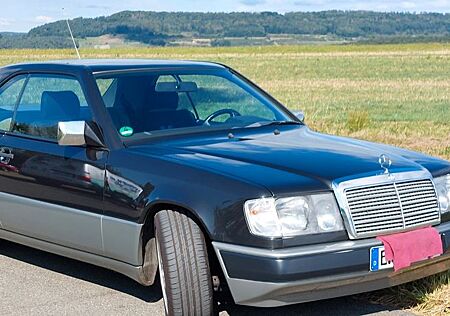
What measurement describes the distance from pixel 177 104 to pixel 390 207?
1822 mm

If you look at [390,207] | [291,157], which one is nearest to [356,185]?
[390,207]

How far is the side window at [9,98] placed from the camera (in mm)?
6078

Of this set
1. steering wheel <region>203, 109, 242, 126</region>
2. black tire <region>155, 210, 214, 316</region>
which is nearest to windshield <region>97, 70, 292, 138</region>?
steering wheel <region>203, 109, 242, 126</region>

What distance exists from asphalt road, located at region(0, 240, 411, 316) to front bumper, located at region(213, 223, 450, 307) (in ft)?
2.12

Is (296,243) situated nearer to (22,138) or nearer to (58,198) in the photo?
(58,198)

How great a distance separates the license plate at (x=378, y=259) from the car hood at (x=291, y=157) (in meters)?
0.39

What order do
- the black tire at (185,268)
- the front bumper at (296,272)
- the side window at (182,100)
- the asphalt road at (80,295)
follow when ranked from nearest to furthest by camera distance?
1. the front bumper at (296,272)
2. the black tire at (185,268)
3. the asphalt road at (80,295)
4. the side window at (182,100)

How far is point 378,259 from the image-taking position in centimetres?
429

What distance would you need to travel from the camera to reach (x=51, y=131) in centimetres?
563

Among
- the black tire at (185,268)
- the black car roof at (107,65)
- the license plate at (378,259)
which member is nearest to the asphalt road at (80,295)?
the black tire at (185,268)

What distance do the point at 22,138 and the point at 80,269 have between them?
1.00 m

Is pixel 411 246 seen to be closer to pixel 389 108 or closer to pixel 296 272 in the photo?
pixel 296 272

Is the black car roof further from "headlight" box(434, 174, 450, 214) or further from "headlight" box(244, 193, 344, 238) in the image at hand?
"headlight" box(434, 174, 450, 214)

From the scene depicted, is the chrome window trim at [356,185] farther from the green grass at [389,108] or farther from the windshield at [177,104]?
the windshield at [177,104]
